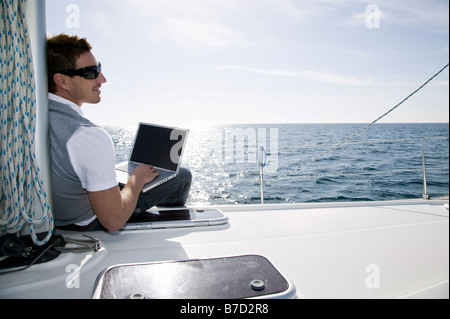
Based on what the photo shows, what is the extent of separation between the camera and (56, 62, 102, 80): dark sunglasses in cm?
108

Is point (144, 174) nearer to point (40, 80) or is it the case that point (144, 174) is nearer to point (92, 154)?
point (92, 154)

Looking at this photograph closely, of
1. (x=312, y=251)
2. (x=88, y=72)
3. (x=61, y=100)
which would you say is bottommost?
(x=312, y=251)

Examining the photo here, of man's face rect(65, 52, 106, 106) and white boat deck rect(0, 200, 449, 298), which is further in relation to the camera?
man's face rect(65, 52, 106, 106)

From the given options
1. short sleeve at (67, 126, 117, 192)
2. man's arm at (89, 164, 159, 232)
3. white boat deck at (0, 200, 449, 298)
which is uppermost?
short sleeve at (67, 126, 117, 192)

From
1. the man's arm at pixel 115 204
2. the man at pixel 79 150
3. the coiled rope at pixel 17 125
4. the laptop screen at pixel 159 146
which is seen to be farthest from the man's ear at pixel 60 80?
the laptop screen at pixel 159 146

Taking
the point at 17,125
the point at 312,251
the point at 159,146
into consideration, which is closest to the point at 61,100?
the point at 17,125

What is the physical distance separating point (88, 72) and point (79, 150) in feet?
1.01

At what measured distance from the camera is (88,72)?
1.10 metres

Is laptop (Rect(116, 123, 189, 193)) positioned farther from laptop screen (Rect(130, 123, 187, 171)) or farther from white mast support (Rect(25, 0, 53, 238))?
white mast support (Rect(25, 0, 53, 238))

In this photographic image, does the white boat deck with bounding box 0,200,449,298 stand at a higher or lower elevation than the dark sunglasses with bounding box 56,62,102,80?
lower

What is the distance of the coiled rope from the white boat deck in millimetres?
176

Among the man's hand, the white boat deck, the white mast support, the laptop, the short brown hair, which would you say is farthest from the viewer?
the laptop

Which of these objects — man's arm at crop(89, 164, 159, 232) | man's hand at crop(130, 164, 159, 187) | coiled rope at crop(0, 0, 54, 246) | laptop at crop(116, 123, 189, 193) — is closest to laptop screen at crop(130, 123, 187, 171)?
laptop at crop(116, 123, 189, 193)

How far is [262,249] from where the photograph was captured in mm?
1049
